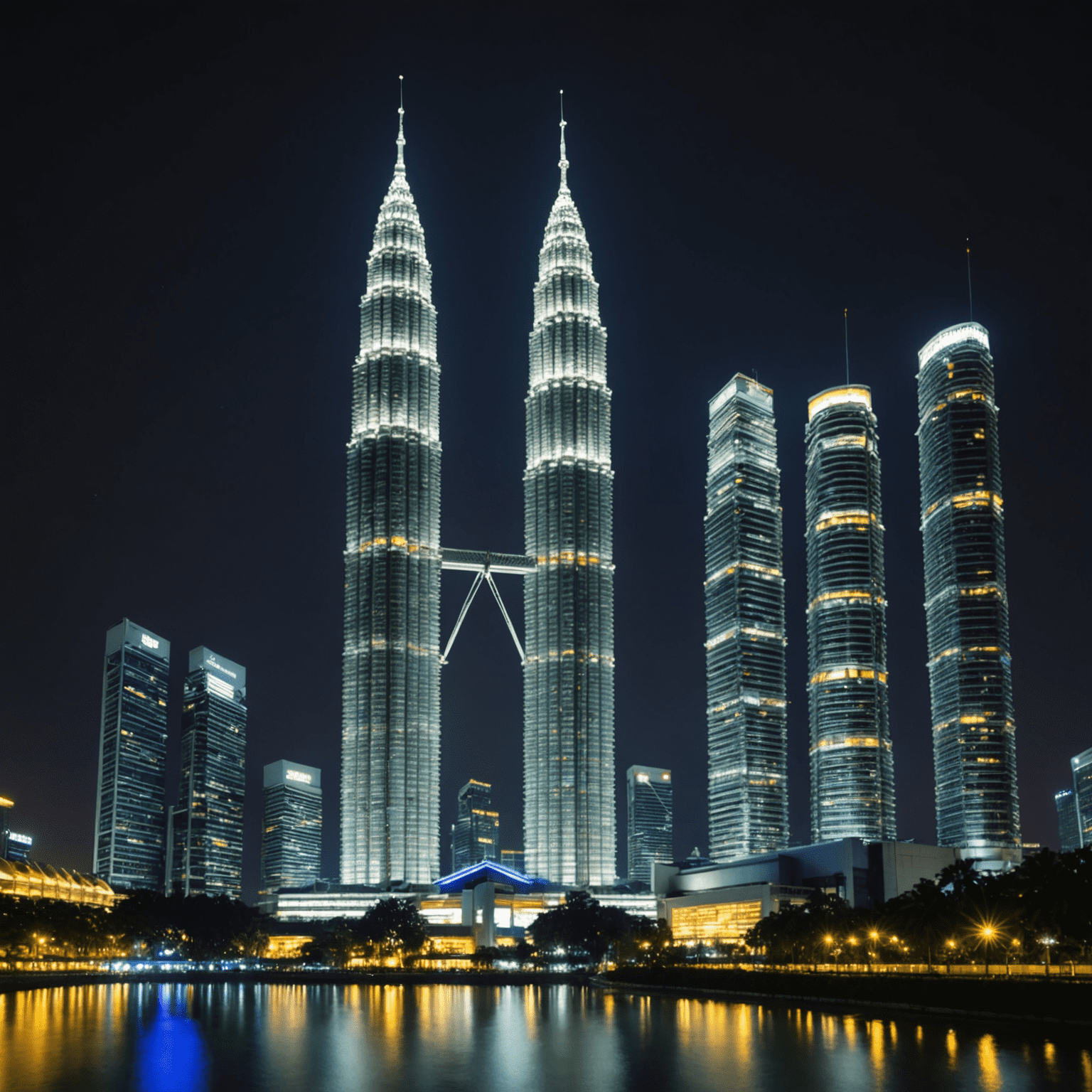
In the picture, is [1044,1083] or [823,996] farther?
[823,996]

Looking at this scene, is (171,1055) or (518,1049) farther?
(518,1049)

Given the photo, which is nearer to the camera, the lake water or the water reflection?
the lake water

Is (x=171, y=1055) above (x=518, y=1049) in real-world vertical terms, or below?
above

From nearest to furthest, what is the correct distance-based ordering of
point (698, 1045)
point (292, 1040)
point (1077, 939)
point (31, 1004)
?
point (698, 1045), point (292, 1040), point (1077, 939), point (31, 1004)

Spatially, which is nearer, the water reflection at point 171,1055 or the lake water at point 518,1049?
the lake water at point 518,1049

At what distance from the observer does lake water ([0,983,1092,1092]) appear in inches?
2420

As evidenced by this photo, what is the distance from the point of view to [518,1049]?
257 feet

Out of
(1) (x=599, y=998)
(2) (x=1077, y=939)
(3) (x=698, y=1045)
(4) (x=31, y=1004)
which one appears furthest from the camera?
(1) (x=599, y=998)

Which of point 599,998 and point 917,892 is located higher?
point 917,892

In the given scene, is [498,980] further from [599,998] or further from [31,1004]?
[31,1004]

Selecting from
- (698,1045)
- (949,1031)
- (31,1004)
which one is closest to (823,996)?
(949,1031)

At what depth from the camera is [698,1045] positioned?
253 feet

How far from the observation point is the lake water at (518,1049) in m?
61.5

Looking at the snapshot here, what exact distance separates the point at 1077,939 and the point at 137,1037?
72.3 meters
